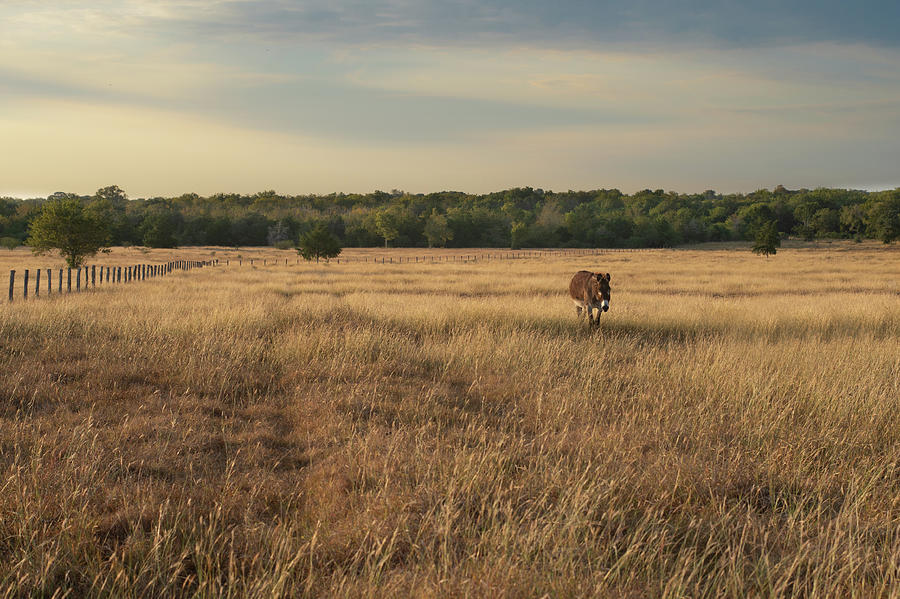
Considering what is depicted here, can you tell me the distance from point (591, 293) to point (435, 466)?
9.73m

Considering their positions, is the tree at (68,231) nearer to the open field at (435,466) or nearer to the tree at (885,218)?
the open field at (435,466)

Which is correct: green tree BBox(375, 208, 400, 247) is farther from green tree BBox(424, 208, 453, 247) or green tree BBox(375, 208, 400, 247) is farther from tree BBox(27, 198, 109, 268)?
tree BBox(27, 198, 109, 268)

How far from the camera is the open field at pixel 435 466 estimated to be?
12.1 feet

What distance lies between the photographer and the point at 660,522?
4125 millimetres

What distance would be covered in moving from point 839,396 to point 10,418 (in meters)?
8.98

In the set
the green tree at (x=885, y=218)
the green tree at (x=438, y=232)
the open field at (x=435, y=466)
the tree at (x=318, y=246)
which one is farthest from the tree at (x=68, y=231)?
the green tree at (x=885, y=218)

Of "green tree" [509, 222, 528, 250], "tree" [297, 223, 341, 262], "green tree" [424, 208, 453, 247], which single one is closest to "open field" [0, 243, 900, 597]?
"tree" [297, 223, 341, 262]

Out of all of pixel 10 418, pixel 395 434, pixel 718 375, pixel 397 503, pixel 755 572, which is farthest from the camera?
pixel 718 375

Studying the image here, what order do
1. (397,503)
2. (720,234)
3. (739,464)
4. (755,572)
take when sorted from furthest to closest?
1. (720,234)
2. (739,464)
3. (397,503)
4. (755,572)

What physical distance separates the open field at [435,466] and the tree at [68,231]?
3770cm

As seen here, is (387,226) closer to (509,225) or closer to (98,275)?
(509,225)

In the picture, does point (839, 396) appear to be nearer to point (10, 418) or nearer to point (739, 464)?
point (739, 464)

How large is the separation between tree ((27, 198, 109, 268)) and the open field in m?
37.7

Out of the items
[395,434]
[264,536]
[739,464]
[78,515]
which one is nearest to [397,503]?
[264,536]
